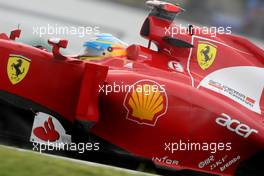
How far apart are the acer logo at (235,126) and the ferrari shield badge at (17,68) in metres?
1.74

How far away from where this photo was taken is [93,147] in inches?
211

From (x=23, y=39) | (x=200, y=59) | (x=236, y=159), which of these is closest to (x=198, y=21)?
(x=23, y=39)

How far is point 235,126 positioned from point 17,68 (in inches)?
77.7

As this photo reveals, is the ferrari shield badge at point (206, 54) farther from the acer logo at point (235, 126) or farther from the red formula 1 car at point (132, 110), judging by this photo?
the acer logo at point (235, 126)

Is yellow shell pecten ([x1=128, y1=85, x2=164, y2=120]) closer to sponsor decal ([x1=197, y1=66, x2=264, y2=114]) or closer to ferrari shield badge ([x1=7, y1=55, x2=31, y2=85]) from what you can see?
sponsor decal ([x1=197, y1=66, x2=264, y2=114])

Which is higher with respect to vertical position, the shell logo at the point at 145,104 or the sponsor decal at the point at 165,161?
the shell logo at the point at 145,104

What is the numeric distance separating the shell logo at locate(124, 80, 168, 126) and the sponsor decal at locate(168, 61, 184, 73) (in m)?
0.52

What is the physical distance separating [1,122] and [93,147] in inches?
33.2

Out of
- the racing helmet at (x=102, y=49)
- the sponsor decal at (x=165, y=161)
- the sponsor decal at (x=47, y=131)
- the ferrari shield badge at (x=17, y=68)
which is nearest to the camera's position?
the ferrari shield badge at (x=17, y=68)

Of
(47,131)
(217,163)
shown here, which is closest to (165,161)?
(217,163)

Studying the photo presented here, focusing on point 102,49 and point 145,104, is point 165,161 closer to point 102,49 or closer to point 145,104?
point 145,104

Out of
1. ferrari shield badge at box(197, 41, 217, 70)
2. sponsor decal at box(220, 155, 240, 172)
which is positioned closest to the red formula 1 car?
sponsor decal at box(220, 155, 240, 172)

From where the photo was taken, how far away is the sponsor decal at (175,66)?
18.8 ft

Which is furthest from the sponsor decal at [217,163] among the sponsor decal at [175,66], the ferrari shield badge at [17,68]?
the ferrari shield badge at [17,68]
